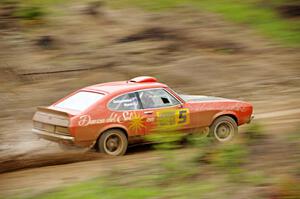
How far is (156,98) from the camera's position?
12.4 meters

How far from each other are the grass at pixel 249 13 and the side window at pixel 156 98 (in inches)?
481

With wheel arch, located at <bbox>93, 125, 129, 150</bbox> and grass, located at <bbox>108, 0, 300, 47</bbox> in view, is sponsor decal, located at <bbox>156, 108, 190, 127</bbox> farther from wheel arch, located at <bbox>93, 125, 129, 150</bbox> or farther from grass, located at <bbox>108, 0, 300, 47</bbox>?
grass, located at <bbox>108, 0, 300, 47</bbox>

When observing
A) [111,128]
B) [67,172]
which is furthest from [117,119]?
[67,172]

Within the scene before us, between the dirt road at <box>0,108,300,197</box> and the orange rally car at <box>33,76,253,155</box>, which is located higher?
the orange rally car at <box>33,76,253,155</box>

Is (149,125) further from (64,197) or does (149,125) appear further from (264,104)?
(264,104)

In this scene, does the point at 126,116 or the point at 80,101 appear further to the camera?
the point at 80,101

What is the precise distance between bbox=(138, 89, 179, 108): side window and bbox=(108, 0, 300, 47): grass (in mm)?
12220

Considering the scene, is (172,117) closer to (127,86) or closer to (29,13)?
(127,86)

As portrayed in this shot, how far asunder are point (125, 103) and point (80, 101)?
2.75 feet

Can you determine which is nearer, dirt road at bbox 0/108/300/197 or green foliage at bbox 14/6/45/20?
dirt road at bbox 0/108/300/197

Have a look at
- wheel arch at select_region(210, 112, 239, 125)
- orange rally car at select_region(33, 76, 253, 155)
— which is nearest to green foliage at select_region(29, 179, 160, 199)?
orange rally car at select_region(33, 76, 253, 155)

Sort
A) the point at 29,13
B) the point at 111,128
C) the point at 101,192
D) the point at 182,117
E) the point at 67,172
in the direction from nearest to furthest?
the point at 101,192, the point at 67,172, the point at 111,128, the point at 182,117, the point at 29,13

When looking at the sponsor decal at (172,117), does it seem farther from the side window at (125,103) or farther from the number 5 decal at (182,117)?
the side window at (125,103)

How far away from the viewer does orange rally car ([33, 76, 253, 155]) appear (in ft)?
38.1
